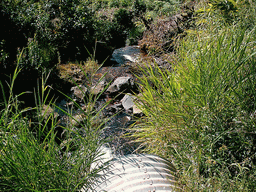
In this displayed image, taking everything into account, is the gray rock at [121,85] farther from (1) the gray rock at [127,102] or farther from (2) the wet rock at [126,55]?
(2) the wet rock at [126,55]

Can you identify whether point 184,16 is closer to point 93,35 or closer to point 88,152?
point 93,35

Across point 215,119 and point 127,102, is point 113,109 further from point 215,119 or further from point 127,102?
point 215,119

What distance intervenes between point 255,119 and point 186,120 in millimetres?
652

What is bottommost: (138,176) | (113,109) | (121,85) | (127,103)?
(113,109)

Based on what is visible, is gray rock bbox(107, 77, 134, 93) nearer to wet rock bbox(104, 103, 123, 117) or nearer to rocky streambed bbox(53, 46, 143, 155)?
rocky streambed bbox(53, 46, 143, 155)

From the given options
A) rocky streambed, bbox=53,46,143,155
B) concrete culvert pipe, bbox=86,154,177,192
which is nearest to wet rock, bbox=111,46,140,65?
rocky streambed, bbox=53,46,143,155

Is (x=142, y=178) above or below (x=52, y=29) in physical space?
below

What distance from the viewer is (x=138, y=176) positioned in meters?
1.77

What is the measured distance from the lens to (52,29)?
712 centimetres

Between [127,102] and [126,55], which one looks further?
[126,55]

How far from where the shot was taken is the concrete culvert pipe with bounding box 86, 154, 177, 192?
1.66 meters

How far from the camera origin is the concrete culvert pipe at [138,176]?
5.46ft

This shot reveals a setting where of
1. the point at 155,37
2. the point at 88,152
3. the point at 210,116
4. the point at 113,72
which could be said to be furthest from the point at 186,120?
the point at 155,37

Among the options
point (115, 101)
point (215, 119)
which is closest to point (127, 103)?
point (115, 101)
